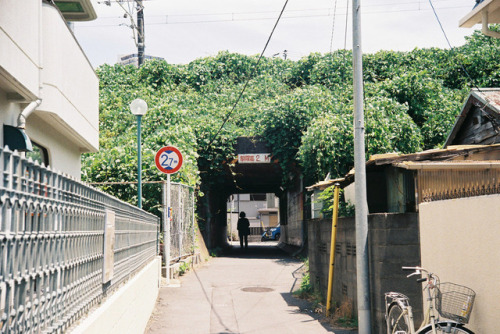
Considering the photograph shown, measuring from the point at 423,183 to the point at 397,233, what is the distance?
2.61 ft

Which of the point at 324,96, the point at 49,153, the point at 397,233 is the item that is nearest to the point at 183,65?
the point at 324,96

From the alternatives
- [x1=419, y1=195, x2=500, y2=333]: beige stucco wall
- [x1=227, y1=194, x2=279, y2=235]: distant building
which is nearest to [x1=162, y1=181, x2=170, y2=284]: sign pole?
[x1=419, y1=195, x2=500, y2=333]: beige stucco wall

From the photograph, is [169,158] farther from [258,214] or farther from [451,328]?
[258,214]

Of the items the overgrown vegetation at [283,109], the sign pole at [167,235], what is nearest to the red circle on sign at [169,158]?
the sign pole at [167,235]

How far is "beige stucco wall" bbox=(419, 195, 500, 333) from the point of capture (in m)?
5.05

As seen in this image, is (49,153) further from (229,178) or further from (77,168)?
(229,178)

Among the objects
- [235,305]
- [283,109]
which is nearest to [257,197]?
[283,109]

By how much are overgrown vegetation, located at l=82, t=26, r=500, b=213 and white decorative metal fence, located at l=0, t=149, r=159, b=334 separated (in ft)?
32.6

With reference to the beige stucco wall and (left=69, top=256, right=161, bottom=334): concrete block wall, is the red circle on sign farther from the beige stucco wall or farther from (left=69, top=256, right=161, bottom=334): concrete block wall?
the beige stucco wall

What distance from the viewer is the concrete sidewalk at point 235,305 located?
905 cm

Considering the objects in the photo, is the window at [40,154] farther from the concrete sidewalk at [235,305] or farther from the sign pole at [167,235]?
the sign pole at [167,235]

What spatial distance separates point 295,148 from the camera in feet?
66.2

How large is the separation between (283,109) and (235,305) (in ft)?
35.8

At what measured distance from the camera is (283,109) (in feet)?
68.0
